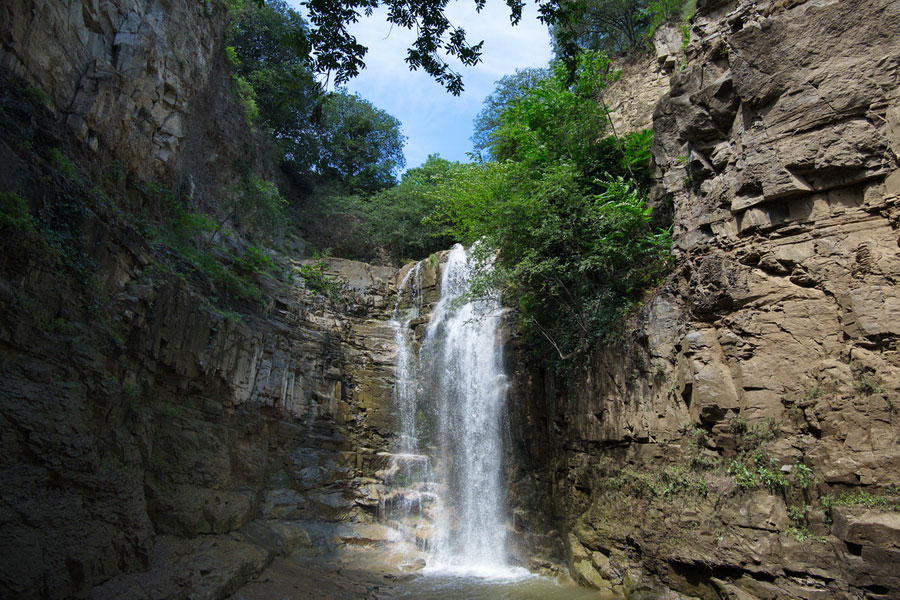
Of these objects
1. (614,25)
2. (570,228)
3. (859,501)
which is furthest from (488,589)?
(614,25)

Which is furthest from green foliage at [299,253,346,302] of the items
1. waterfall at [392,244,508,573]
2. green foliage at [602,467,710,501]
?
green foliage at [602,467,710,501]

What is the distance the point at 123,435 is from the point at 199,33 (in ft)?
39.6

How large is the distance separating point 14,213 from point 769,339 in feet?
36.6

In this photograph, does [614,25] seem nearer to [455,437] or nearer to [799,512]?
[455,437]

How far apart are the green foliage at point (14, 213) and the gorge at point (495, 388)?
0.16ft

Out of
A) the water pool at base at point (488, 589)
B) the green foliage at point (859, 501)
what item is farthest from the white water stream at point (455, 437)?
the green foliage at point (859, 501)

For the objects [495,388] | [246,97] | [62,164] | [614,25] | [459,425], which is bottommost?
[459,425]

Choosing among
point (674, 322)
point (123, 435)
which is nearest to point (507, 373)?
point (674, 322)

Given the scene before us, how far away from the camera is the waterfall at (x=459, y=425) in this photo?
1288cm

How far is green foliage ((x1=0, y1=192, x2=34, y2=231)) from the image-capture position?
6484mm

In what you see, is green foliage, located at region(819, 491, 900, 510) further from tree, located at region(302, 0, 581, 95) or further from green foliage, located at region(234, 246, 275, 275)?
green foliage, located at region(234, 246, 275, 275)

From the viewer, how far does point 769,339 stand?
8.56 metres

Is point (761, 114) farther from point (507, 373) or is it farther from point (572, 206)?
point (507, 373)

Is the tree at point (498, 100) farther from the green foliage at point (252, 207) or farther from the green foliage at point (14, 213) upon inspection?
the green foliage at point (14, 213)
